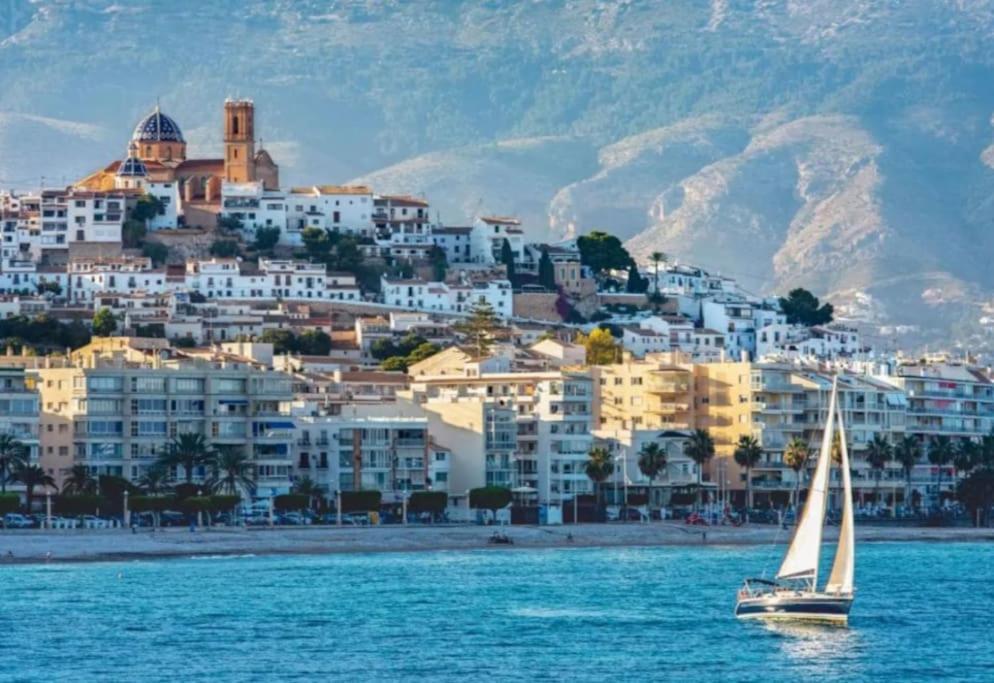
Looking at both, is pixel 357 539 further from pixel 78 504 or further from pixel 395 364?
pixel 395 364

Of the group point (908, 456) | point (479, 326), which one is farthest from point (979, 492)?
point (479, 326)

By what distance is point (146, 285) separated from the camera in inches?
7692

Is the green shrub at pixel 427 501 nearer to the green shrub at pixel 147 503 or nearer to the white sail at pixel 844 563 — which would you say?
the green shrub at pixel 147 503

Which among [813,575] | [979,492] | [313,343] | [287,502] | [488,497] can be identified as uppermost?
[313,343]

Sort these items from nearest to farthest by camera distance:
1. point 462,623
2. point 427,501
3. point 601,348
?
point 462,623
point 427,501
point 601,348

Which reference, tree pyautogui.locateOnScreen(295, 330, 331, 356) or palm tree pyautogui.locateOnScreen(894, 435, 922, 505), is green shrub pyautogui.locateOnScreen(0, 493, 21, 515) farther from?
tree pyautogui.locateOnScreen(295, 330, 331, 356)

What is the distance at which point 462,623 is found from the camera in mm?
97688

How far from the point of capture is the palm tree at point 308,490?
135000 mm

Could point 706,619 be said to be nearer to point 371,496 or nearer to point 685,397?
point 371,496

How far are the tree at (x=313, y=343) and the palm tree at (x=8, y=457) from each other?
184 ft

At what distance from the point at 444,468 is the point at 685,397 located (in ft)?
59.1

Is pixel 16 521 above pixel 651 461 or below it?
below

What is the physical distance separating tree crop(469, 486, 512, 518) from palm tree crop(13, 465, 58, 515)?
19.0 m

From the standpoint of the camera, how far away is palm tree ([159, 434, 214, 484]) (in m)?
130
